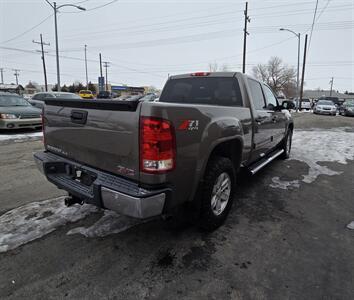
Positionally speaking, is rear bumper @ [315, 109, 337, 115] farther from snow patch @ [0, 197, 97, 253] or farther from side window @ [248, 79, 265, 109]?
snow patch @ [0, 197, 97, 253]

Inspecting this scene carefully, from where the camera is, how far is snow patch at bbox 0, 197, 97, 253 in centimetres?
284

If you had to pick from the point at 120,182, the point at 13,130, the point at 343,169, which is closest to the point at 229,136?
the point at 120,182

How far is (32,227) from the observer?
306cm

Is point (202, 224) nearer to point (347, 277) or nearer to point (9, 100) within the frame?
point (347, 277)

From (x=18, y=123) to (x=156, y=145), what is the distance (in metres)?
9.36

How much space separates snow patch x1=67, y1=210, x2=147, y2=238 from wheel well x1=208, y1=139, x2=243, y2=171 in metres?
1.35

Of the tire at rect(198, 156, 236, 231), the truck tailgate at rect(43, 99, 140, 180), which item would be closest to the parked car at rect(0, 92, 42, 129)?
the truck tailgate at rect(43, 99, 140, 180)

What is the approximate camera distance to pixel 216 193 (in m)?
2.98

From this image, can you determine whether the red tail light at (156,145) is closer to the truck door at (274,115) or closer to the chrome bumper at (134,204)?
the chrome bumper at (134,204)

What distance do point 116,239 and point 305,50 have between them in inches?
1281

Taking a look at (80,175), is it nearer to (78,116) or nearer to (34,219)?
(78,116)

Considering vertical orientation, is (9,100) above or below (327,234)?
above

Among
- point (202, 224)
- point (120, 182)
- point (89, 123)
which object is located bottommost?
point (202, 224)

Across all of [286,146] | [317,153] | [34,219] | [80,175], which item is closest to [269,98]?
[286,146]
